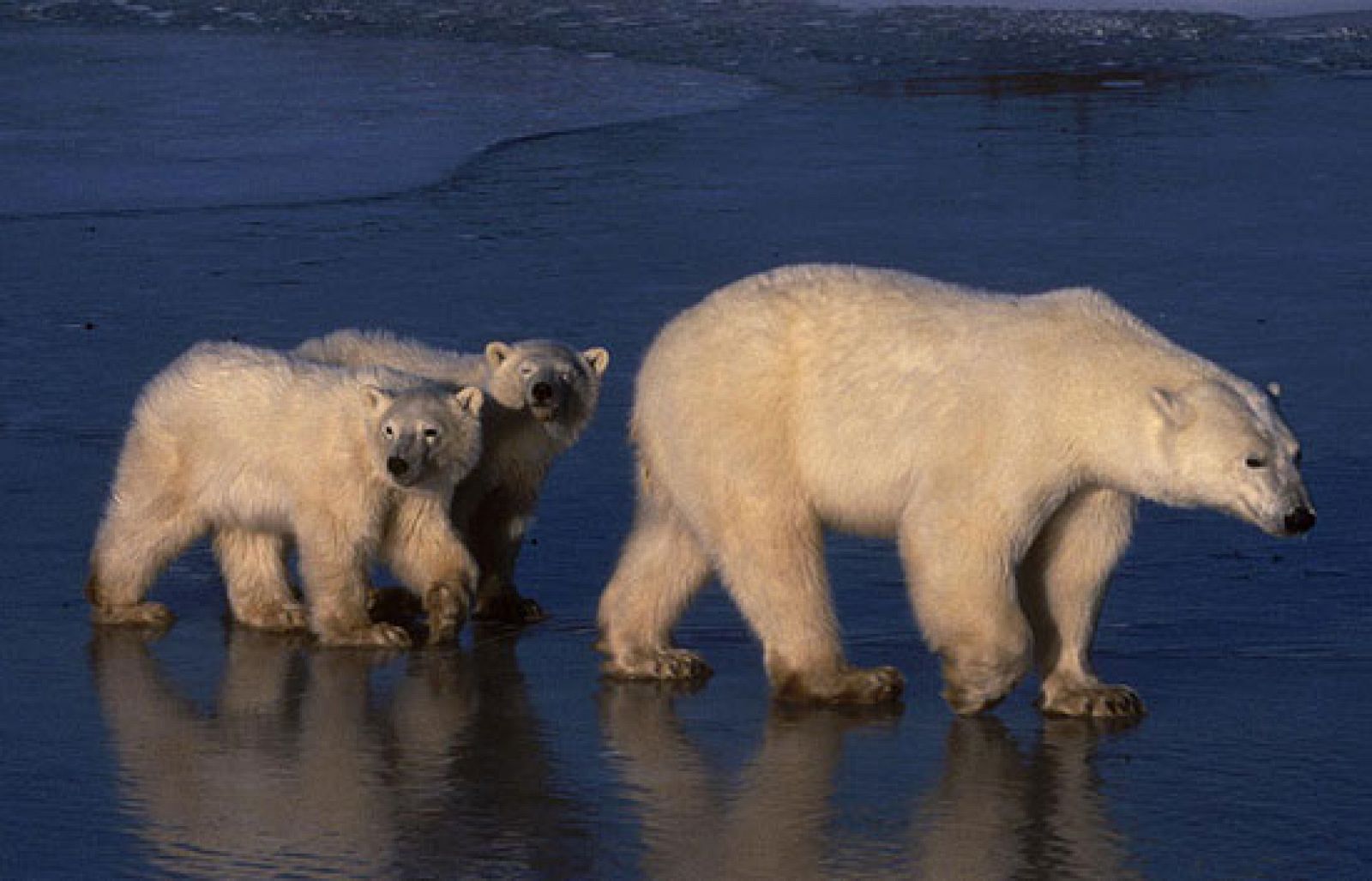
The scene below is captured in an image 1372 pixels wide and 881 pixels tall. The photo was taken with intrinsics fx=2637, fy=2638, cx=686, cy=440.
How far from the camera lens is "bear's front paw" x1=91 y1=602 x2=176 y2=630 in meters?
6.93

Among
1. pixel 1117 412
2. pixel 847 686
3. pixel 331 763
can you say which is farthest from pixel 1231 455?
pixel 331 763

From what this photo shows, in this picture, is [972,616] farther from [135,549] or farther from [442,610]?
[135,549]

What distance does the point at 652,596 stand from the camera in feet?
21.1

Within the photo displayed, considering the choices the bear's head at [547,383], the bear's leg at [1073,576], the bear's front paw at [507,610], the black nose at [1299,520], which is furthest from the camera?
the bear's head at [547,383]

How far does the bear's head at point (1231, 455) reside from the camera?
5582 mm

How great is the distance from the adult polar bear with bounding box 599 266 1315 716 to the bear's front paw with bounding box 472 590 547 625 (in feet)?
2.05

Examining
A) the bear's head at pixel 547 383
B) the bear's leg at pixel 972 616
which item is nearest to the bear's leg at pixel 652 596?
the bear's leg at pixel 972 616

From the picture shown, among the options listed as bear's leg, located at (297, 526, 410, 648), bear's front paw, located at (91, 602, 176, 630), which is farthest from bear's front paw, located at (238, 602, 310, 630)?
bear's front paw, located at (91, 602, 176, 630)

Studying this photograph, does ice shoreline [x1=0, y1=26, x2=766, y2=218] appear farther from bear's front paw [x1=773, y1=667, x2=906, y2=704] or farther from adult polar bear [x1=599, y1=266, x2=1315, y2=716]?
bear's front paw [x1=773, y1=667, x2=906, y2=704]

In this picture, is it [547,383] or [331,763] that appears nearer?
[331,763]

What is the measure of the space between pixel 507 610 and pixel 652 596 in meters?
0.82

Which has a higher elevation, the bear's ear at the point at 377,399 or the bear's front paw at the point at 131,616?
the bear's ear at the point at 377,399

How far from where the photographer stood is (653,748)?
562 centimetres

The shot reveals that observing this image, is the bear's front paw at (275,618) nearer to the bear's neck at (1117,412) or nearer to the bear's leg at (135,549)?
the bear's leg at (135,549)
